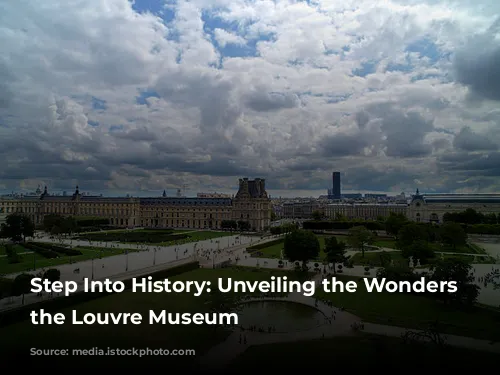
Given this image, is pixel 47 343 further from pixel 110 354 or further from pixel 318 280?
pixel 318 280

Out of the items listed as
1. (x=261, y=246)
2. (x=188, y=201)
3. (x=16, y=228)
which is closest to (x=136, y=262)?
(x=261, y=246)

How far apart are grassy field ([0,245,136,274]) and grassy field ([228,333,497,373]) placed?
32020 mm

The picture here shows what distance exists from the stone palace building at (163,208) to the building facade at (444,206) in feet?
191

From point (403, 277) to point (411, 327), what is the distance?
32.3 feet

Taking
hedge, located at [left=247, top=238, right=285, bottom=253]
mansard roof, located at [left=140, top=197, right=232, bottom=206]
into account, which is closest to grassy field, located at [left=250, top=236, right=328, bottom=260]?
hedge, located at [left=247, top=238, right=285, bottom=253]

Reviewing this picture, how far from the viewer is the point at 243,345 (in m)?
21.9

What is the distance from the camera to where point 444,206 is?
440 ft

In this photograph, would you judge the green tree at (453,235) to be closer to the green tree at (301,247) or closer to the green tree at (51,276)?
the green tree at (301,247)

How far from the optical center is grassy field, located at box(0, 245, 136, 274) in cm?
4259

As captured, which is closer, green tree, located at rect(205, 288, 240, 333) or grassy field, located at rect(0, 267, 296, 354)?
grassy field, located at rect(0, 267, 296, 354)

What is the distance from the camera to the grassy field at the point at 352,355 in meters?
19.5

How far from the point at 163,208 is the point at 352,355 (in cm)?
10438

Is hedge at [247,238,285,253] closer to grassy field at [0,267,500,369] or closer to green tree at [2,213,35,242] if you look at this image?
grassy field at [0,267,500,369]

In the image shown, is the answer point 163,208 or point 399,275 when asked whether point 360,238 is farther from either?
point 163,208
